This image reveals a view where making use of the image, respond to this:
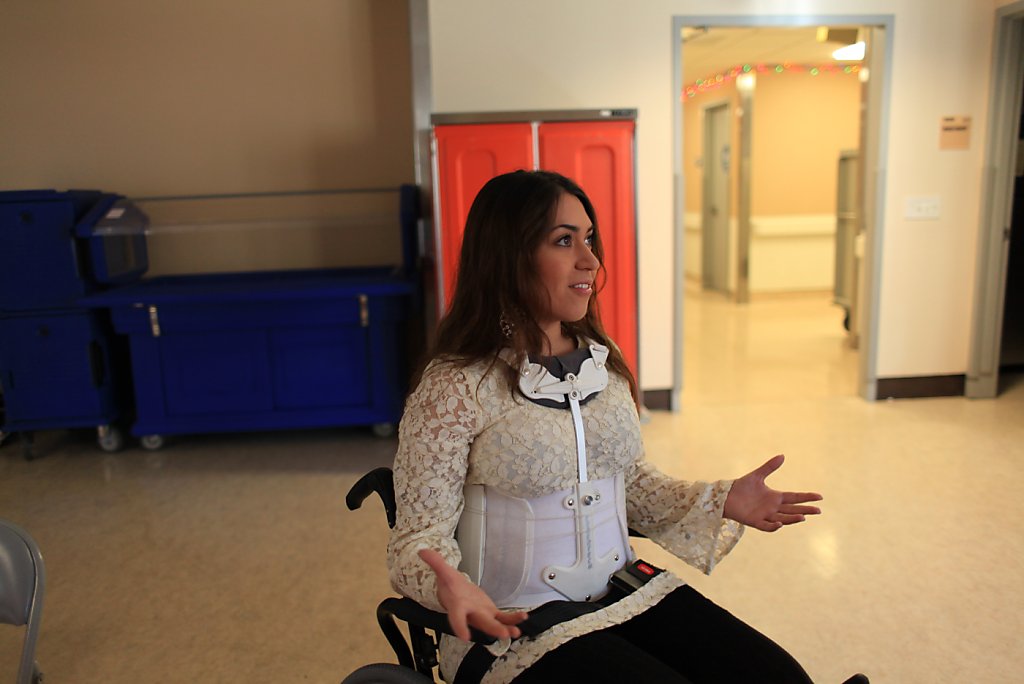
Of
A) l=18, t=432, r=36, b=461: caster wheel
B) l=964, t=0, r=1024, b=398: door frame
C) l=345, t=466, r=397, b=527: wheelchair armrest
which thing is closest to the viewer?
l=345, t=466, r=397, b=527: wheelchair armrest

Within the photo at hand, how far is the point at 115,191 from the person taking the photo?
4883mm

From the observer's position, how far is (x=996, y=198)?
4770 millimetres

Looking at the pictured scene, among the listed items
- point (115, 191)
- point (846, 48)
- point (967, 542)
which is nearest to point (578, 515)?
point (967, 542)

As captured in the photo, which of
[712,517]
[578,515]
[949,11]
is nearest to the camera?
[578,515]

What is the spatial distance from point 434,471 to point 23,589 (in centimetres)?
82

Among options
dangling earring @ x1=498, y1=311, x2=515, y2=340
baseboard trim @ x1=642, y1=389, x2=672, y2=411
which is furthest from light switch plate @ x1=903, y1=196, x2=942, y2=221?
dangling earring @ x1=498, y1=311, x2=515, y2=340

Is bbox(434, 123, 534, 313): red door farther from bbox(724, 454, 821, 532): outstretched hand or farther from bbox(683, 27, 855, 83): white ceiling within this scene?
bbox(683, 27, 855, 83): white ceiling

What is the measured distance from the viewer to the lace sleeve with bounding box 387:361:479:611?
55.0 inches

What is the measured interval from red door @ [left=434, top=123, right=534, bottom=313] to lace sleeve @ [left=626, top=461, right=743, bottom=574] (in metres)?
2.47

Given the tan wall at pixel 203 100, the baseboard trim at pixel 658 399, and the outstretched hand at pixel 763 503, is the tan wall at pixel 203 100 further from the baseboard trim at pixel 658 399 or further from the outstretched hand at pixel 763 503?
the outstretched hand at pixel 763 503

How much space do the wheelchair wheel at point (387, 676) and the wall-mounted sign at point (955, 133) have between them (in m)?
4.63

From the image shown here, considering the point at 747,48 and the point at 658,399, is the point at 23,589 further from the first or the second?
the point at 747,48

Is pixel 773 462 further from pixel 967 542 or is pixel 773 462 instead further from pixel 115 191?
pixel 115 191

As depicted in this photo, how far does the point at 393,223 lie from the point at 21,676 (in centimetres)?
382
